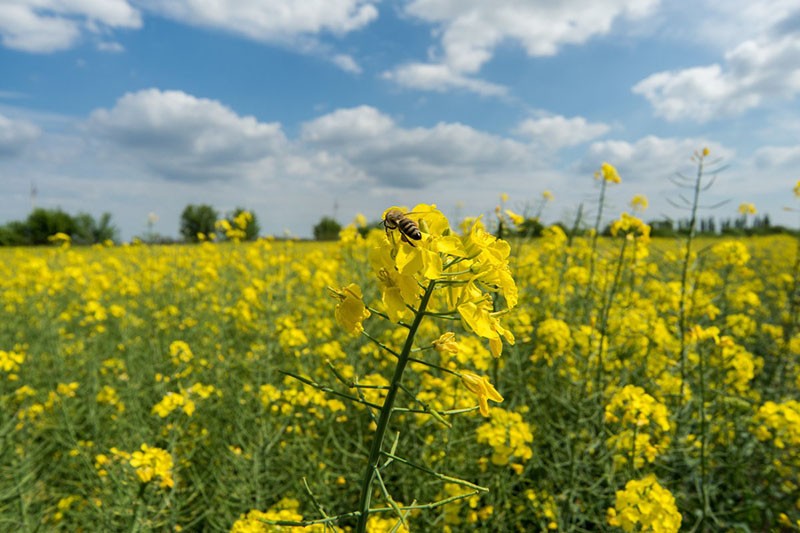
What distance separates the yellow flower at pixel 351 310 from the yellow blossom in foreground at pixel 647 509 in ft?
5.79

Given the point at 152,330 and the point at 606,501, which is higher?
the point at 152,330

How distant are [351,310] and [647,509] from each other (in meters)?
1.82

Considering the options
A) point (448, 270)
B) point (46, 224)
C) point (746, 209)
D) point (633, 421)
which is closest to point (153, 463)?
point (448, 270)

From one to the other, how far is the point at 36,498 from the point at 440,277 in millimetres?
3601

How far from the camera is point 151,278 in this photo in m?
6.63

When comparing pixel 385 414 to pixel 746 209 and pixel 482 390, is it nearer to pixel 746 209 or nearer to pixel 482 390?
pixel 482 390

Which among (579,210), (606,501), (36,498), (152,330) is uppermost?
(579,210)

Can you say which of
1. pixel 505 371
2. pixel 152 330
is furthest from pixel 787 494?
pixel 152 330

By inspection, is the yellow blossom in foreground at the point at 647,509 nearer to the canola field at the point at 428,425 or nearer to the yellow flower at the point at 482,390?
the canola field at the point at 428,425

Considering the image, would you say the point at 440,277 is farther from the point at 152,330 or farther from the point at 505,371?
the point at 152,330

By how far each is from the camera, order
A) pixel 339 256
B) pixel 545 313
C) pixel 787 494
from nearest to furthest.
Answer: pixel 787 494 < pixel 545 313 < pixel 339 256

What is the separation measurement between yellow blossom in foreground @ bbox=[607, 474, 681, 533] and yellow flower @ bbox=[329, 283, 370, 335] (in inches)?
69.5

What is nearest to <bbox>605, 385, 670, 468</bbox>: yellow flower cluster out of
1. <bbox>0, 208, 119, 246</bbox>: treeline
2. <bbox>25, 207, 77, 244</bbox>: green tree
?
<bbox>0, 208, 119, 246</bbox>: treeline

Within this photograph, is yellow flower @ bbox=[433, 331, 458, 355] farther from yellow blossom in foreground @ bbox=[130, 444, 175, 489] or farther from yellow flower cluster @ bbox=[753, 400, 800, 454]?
yellow flower cluster @ bbox=[753, 400, 800, 454]
